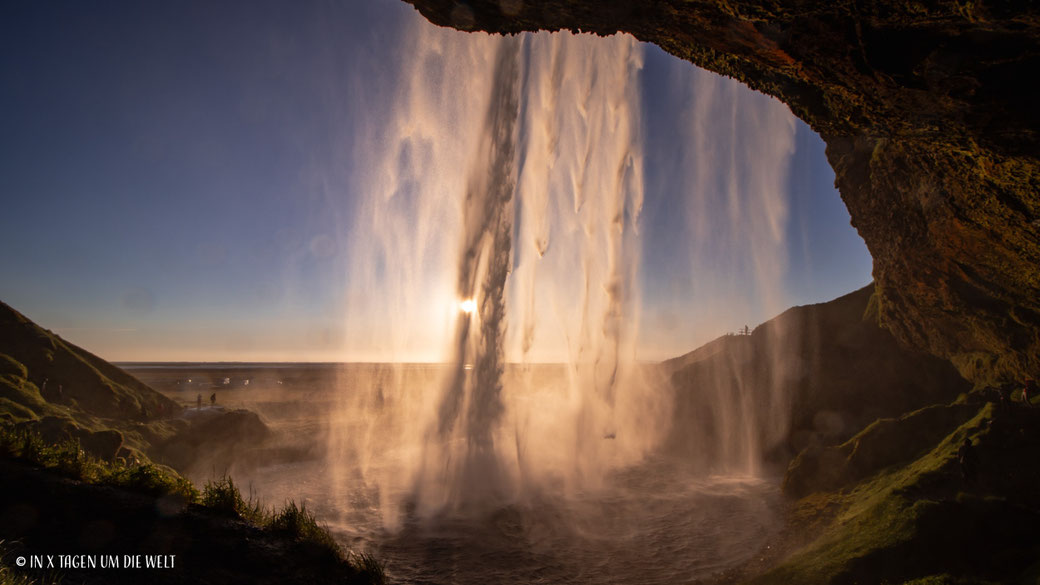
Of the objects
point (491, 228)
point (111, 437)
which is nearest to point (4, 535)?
point (111, 437)

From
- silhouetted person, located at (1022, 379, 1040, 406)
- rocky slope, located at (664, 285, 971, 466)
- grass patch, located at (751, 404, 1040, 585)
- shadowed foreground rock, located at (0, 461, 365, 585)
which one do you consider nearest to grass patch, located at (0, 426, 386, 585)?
shadowed foreground rock, located at (0, 461, 365, 585)

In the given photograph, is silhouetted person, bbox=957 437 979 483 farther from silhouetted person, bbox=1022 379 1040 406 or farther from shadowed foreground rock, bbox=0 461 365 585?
shadowed foreground rock, bbox=0 461 365 585

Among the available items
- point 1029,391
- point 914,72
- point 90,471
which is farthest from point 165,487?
point 1029,391

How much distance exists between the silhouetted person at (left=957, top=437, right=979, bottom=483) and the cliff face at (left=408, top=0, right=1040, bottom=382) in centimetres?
379

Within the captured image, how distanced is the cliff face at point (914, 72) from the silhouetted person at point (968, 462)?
3795 millimetres

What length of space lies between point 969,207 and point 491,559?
13.9 meters

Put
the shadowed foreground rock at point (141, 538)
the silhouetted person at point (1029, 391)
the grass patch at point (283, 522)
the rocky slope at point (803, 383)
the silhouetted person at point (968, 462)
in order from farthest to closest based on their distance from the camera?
the rocky slope at point (803, 383) → the silhouetted person at point (1029, 391) → the silhouetted person at point (968, 462) → the grass patch at point (283, 522) → the shadowed foreground rock at point (141, 538)

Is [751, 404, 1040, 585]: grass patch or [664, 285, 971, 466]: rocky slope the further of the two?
[664, 285, 971, 466]: rocky slope

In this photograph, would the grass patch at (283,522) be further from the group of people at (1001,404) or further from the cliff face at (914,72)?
the group of people at (1001,404)

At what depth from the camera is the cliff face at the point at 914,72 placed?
15.0 ft

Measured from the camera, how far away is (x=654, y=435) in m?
28.8

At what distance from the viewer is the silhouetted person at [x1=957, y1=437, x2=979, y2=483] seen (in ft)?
32.9

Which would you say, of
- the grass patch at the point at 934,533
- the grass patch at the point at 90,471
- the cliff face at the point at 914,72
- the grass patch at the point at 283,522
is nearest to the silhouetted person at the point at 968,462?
the grass patch at the point at 934,533

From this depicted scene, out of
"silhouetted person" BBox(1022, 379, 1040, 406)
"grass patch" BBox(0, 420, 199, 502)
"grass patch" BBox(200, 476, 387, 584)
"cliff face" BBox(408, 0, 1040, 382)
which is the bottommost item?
→ "grass patch" BBox(200, 476, 387, 584)
